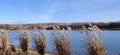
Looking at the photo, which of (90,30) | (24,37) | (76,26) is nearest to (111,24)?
(76,26)

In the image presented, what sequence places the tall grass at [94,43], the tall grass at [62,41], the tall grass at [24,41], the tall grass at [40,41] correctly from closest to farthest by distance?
the tall grass at [94,43], the tall grass at [62,41], the tall grass at [40,41], the tall grass at [24,41]

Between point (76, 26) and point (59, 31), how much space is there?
49566mm

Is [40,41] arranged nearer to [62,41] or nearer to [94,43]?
[62,41]

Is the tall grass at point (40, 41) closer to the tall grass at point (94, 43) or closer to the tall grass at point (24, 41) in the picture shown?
the tall grass at point (24, 41)

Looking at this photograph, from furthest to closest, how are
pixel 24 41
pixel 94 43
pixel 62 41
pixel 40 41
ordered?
pixel 24 41 < pixel 40 41 < pixel 62 41 < pixel 94 43

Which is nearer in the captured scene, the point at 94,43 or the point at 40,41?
the point at 94,43

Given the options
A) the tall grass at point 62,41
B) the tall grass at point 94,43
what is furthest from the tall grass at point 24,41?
the tall grass at point 94,43

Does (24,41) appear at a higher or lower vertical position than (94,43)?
lower

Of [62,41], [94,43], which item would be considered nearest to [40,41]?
[62,41]

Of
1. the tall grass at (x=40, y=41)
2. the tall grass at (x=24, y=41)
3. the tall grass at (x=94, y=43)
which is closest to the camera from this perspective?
the tall grass at (x=94, y=43)

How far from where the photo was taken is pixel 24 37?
15.1 metres

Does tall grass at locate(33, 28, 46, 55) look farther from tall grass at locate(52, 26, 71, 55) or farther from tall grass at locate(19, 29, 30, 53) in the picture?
tall grass at locate(52, 26, 71, 55)

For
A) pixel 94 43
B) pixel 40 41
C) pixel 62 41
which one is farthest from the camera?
pixel 40 41

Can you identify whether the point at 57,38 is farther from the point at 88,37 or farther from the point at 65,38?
the point at 88,37
